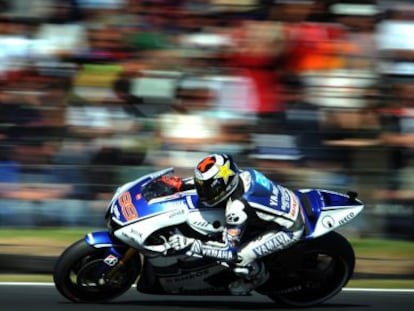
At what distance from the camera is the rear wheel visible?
580 cm

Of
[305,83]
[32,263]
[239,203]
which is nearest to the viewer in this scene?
[239,203]

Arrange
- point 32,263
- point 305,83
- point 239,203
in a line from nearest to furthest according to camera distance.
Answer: point 239,203
point 32,263
point 305,83

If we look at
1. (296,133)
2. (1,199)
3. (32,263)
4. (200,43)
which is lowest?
(32,263)

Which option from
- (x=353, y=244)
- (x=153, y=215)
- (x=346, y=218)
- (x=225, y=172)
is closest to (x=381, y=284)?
(x=353, y=244)

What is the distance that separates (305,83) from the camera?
781 centimetres

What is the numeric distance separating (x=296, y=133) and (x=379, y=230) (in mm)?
1144

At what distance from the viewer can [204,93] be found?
7.90m

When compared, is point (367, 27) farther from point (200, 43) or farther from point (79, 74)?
point (79, 74)

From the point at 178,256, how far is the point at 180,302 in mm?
673

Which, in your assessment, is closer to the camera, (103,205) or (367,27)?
(103,205)

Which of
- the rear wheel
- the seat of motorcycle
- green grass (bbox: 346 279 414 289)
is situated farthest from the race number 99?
green grass (bbox: 346 279 414 289)

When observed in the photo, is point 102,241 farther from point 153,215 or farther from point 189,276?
point 189,276

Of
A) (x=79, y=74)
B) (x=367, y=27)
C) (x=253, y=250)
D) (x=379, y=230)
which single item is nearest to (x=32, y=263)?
(x=79, y=74)

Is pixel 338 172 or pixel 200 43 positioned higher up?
pixel 200 43
